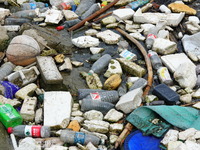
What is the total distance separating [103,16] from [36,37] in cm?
228

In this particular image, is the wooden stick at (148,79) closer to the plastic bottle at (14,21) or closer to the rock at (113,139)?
the rock at (113,139)

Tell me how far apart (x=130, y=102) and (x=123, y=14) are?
3917 millimetres

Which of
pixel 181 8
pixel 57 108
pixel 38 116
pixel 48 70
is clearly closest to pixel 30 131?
pixel 38 116

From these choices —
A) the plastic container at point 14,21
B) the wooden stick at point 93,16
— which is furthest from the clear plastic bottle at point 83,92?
the plastic container at point 14,21

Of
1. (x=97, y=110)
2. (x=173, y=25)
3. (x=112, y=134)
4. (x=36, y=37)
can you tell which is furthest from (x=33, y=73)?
(x=173, y=25)

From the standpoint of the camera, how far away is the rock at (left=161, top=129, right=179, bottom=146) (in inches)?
176

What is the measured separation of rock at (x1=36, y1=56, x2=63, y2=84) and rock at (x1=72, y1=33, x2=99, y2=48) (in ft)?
3.44

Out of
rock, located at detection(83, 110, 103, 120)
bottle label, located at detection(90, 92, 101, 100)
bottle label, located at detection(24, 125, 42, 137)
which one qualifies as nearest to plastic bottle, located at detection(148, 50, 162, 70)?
bottle label, located at detection(90, 92, 101, 100)

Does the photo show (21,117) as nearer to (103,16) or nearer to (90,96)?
(90,96)

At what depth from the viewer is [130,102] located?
5234 millimetres

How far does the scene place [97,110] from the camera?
17.7ft

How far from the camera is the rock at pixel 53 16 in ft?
27.3

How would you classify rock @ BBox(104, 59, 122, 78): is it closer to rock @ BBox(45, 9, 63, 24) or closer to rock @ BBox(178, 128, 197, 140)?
rock @ BBox(178, 128, 197, 140)

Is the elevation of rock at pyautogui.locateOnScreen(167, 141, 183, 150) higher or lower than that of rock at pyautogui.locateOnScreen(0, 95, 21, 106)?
higher
